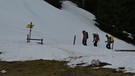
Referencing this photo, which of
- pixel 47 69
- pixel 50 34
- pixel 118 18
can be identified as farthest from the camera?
pixel 118 18

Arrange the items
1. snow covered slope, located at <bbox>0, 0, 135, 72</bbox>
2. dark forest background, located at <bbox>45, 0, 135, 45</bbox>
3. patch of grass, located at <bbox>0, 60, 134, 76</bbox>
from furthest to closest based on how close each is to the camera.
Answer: dark forest background, located at <bbox>45, 0, 135, 45</bbox>, snow covered slope, located at <bbox>0, 0, 135, 72</bbox>, patch of grass, located at <bbox>0, 60, 134, 76</bbox>

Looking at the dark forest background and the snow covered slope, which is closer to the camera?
A: the snow covered slope

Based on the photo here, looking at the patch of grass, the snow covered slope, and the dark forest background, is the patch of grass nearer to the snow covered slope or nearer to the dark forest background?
the snow covered slope

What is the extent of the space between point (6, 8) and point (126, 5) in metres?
15.0

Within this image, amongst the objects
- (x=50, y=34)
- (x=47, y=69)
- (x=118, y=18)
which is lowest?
(x=47, y=69)

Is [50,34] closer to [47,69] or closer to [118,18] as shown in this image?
[118,18]

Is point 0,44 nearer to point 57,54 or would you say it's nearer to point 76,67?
point 57,54

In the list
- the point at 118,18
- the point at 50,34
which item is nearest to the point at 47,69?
the point at 50,34

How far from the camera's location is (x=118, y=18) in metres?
45.2

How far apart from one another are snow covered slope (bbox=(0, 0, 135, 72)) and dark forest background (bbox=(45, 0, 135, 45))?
5.45ft

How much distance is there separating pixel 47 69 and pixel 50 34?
18755mm

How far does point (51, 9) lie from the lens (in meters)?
49.1

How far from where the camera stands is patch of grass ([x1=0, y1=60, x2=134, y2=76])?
17.3 metres

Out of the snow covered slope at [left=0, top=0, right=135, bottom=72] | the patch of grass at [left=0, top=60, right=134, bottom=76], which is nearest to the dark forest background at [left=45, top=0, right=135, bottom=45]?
the snow covered slope at [left=0, top=0, right=135, bottom=72]
